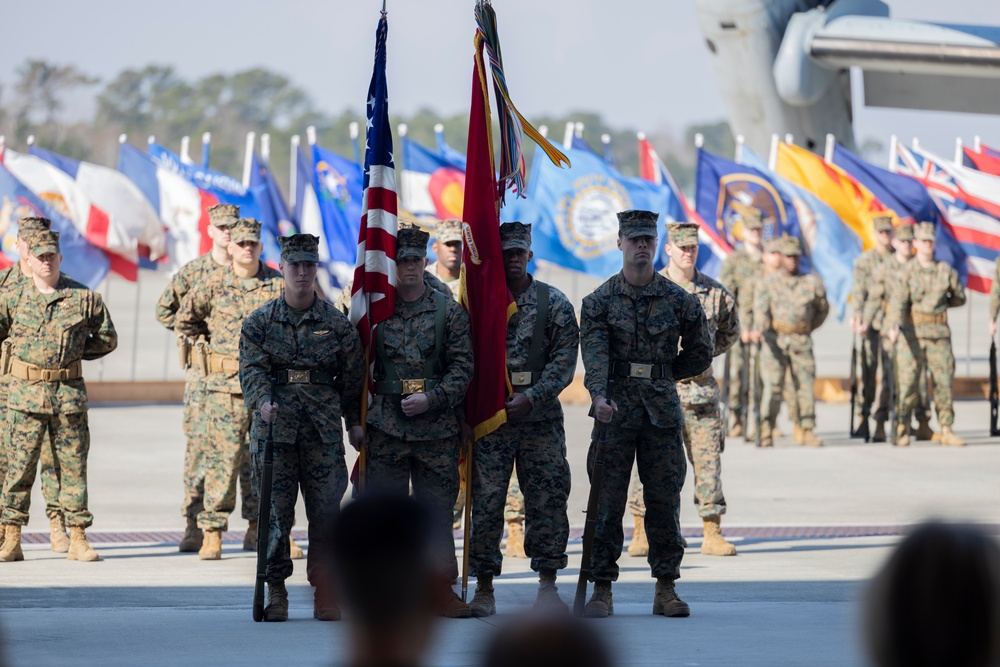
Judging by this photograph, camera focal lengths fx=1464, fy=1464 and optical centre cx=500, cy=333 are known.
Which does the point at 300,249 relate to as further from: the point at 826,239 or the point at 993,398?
the point at 826,239

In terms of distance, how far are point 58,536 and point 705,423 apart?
429 cm

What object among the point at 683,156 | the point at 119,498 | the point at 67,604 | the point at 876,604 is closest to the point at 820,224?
the point at 119,498

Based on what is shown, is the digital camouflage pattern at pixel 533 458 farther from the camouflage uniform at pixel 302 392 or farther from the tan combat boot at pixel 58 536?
the tan combat boot at pixel 58 536

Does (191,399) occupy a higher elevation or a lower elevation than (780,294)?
lower

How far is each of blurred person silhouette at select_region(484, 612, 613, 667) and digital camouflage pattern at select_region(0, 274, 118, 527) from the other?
24.9 ft

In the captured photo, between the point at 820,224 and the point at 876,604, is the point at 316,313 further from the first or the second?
the point at 820,224

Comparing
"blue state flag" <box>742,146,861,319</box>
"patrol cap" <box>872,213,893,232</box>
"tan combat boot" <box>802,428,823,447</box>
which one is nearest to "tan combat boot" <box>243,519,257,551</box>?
"tan combat boot" <box>802,428,823,447</box>

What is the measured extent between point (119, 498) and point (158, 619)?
5.40m

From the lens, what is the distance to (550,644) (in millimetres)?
1943

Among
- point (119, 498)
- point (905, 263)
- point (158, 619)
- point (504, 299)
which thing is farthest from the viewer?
point (905, 263)

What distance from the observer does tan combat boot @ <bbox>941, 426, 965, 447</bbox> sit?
15945 mm

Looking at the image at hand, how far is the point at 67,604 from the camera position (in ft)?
25.2

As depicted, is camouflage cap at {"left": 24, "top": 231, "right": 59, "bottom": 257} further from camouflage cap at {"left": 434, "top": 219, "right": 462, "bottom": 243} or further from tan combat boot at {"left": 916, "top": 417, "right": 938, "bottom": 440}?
tan combat boot at {"left": 916, "top": 417, "right": 938, "bottom": 440}

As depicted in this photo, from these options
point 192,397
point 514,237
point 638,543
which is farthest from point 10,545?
point 638,543
